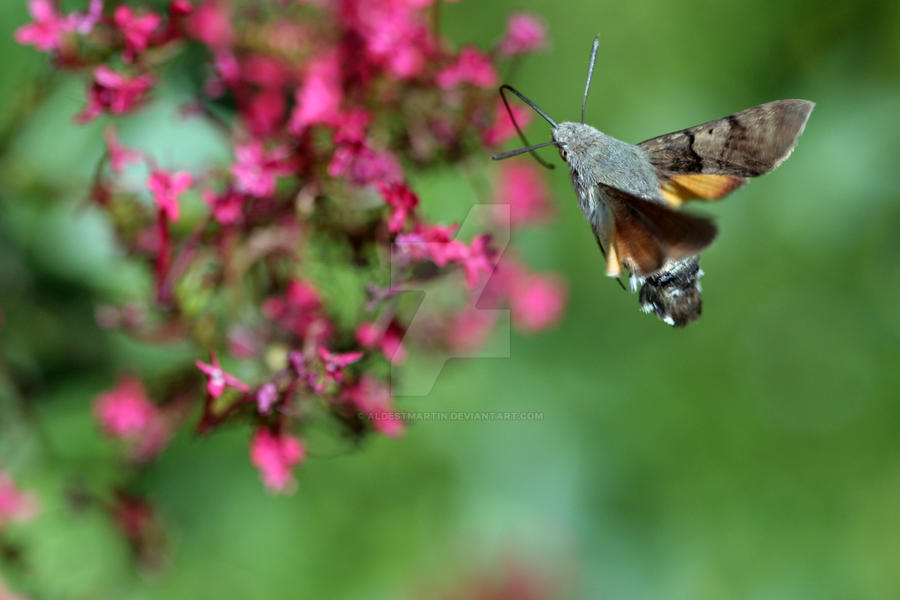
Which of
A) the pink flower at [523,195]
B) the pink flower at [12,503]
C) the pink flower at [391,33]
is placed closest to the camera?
the pink flower at [391,33]

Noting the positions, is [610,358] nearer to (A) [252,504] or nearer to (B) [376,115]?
(A) [252,504]

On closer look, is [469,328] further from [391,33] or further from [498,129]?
[391,33]

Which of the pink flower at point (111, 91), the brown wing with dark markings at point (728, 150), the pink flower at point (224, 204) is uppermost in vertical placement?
the brown wing with dark markings at point (728, 150)

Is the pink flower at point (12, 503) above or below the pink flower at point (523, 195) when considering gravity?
below

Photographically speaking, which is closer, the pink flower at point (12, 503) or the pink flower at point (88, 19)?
the pink flower at point (88, 19)

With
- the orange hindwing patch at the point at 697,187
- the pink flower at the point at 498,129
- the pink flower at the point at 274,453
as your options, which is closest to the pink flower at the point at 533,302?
the pink flower at the point at 498,129

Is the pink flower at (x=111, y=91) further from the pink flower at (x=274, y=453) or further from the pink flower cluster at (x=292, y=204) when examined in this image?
the pink flower at (x=274, y=453)
